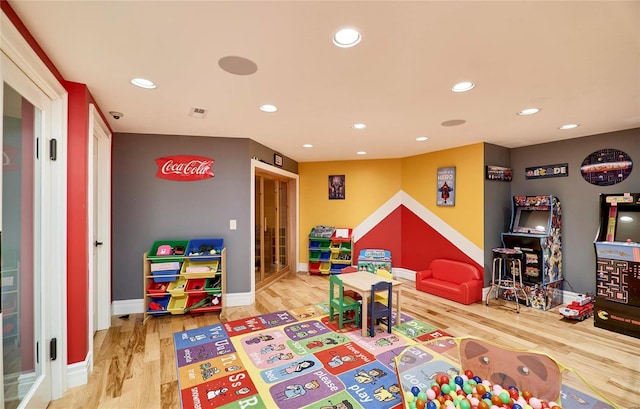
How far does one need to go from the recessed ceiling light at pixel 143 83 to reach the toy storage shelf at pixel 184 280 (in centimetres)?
207

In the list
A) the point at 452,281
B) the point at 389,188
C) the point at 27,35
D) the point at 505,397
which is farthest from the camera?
the point at 389,188

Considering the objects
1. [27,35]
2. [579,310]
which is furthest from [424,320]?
[27,35]

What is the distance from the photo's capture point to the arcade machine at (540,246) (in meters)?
3.90

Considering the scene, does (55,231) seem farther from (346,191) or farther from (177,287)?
(346,191)

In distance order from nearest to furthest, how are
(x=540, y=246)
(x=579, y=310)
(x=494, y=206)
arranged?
(x=579, y=310) → (x=540, y=246) → (x=494, y=206)

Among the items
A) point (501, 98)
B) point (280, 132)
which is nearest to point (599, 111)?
point (501, 98)

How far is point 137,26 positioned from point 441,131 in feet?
11.3

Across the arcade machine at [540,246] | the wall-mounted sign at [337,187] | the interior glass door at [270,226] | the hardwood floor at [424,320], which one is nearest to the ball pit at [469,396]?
the hardwood floor at [424,320]

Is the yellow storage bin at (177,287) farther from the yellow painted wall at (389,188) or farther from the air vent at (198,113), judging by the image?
the yellow painted wall at (389,188)

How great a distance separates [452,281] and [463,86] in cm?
336

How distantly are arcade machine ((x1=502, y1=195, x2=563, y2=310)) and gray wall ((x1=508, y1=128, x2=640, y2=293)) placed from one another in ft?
0.38

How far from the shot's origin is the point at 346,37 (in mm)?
1646

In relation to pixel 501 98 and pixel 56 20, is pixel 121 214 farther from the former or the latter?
pixel 501 98

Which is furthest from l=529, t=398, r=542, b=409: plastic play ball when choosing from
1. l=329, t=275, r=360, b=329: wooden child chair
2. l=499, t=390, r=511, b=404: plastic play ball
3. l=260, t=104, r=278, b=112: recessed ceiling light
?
l=260, t=104, r=278, b=112: recessed ceiling light
